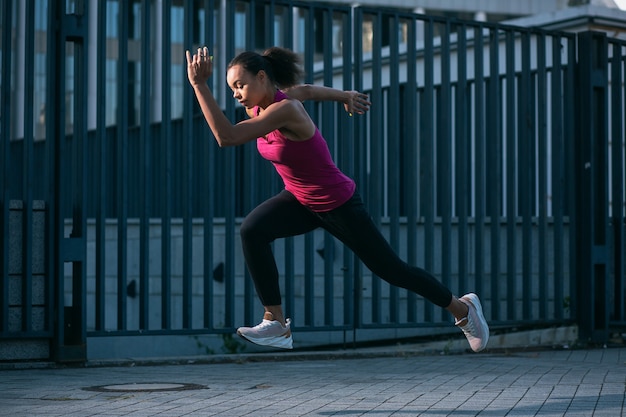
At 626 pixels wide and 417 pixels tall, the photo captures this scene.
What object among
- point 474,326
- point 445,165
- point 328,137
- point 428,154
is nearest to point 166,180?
point 328,137

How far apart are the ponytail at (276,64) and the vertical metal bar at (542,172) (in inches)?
196

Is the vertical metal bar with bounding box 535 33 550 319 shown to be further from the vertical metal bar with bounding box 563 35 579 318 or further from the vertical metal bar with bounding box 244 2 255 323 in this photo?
the vertical metal bar with bounding box 244 2 255 323

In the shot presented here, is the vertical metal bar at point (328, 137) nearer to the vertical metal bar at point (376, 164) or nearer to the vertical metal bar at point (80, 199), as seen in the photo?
the vertical metal bar at point (376, 164)

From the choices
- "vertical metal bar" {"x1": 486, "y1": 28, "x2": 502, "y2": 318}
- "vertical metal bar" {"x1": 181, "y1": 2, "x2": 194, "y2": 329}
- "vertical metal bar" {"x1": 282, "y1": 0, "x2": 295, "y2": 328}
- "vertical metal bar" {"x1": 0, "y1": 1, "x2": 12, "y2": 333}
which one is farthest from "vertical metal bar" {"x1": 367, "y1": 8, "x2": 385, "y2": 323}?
"vertical metal bar" {"x1": 0, "y1": 1, "x2": 12, "y2": 333}

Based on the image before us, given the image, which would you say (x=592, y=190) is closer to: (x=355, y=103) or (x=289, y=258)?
(x=289, y=258)

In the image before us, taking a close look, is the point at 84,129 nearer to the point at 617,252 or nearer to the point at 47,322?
the point at 47,322

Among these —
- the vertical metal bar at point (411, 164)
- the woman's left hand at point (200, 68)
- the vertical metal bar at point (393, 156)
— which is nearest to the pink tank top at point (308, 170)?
the woman's left hand at point (200, 68)

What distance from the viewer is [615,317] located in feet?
38.6

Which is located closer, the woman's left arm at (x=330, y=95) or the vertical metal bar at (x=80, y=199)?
the woman's left arm at (x=330, y=95)

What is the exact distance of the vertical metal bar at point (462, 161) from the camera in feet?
36.0

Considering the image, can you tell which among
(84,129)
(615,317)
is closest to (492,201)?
(615,317)

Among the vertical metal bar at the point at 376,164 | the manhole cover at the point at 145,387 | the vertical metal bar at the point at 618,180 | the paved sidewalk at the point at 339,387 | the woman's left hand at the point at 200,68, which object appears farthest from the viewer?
the vertical metal bar at the point at 618,180

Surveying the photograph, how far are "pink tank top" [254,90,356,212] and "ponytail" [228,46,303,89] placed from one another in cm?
15

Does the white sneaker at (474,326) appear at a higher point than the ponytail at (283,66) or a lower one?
lower
